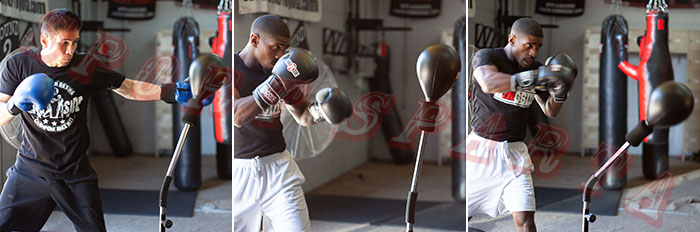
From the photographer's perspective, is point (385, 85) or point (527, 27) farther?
point (385, 85)

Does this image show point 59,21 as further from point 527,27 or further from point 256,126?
point 527,27

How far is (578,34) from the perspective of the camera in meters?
2.43

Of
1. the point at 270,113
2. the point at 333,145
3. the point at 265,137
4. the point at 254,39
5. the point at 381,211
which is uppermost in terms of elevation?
the point at 254,39

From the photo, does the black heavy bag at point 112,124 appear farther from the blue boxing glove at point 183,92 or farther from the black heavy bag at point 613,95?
the black heavy bag at point 613,95

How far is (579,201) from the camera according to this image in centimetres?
254

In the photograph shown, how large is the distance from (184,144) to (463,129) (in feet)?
7.70

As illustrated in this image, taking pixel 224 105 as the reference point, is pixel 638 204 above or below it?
below

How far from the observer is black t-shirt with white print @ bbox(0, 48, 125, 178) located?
102 inches

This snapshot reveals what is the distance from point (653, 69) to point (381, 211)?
7.12ft

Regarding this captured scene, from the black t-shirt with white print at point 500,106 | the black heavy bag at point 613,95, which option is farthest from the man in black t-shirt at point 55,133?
the black heavy bag at point 613,95

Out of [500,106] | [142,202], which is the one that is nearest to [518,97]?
[500,106]

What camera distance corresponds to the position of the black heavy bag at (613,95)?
242cm

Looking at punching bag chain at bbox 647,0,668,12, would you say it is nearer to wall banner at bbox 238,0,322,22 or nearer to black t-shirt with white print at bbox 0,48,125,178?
wall banner at bbox 238,0,322,22

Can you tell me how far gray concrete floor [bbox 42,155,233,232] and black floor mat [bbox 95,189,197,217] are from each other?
0.02m
